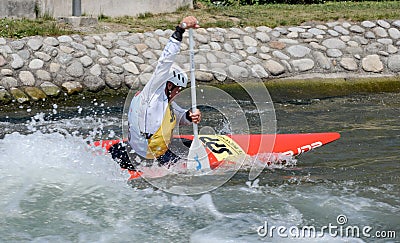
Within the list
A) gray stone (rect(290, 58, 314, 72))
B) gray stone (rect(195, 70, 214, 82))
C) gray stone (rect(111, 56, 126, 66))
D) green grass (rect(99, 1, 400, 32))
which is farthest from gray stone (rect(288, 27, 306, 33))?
gray stone (rect(111, 56, 126, 66))

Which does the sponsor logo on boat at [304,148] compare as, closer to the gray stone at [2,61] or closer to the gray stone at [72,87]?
the gray stone at [72,87]

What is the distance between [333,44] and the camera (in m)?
13.1

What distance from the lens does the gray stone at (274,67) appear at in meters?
12.5

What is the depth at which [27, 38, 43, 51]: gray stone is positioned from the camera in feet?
37.8

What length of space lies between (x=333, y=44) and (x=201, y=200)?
657cm

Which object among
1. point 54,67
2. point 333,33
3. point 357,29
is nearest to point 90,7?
point 54,67

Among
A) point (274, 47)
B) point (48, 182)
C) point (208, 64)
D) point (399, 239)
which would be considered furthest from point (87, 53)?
point (399, 239)

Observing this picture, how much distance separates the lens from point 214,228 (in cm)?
661

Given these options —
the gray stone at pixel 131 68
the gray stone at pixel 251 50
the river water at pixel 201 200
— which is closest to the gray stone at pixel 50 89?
the gray stone at pixel 131 68

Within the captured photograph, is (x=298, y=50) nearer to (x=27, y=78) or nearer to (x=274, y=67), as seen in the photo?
(x=274, y=67)

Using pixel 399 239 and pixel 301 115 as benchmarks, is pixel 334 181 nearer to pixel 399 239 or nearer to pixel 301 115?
pixel 399 239

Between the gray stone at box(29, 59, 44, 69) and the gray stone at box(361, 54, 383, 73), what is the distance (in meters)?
5.22

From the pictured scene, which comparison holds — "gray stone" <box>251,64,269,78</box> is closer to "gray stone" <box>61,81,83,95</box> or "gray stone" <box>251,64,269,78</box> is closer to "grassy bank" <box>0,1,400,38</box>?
"grassy bank" <box>0,1,400,38</box>

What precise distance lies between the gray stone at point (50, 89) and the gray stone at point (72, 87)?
115 mm
